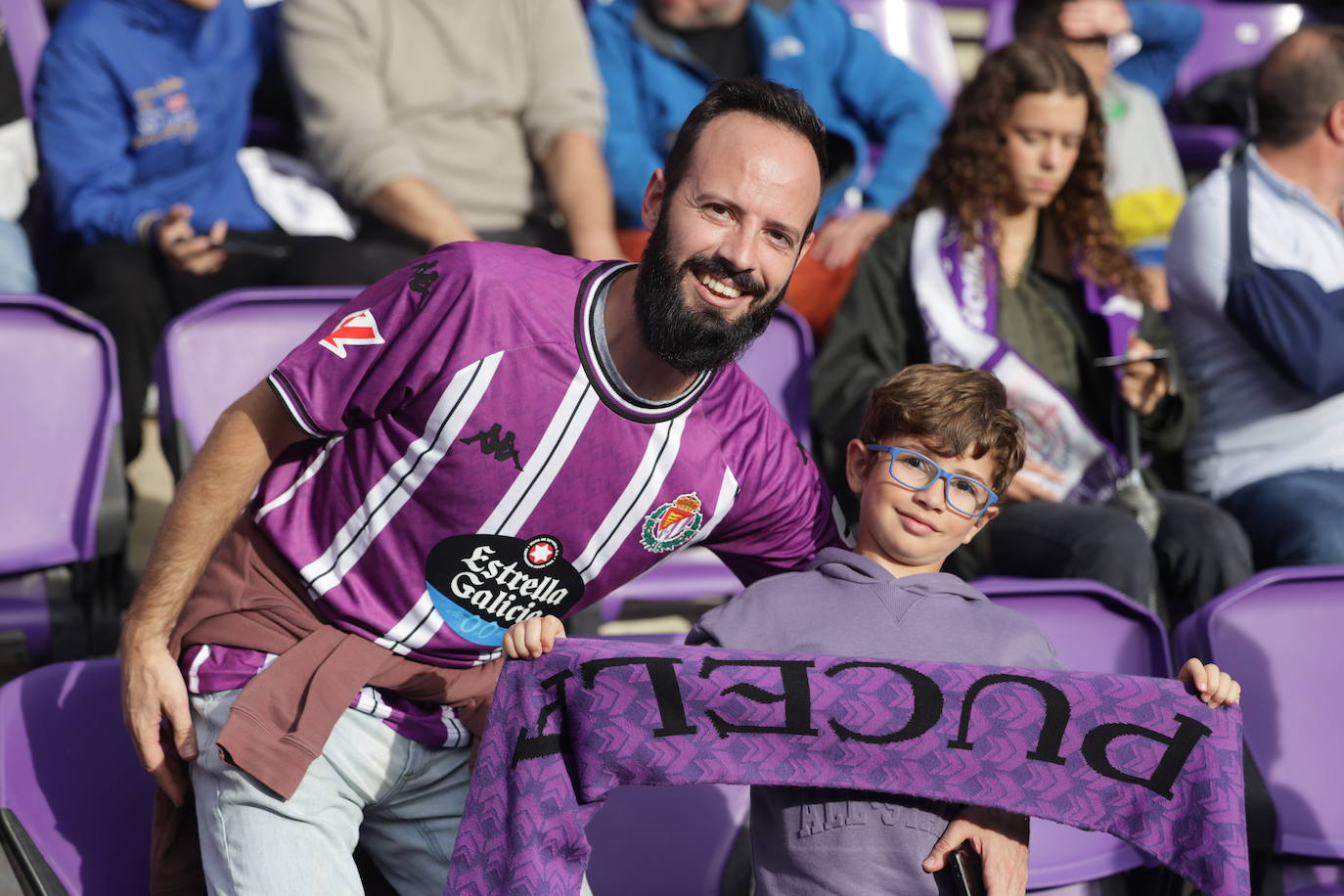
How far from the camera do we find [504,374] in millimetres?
1790

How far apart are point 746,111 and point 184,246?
1849 mm

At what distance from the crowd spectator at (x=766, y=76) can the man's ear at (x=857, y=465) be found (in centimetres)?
183

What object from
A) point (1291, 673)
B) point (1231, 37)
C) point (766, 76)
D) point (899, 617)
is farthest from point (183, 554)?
point (1231, 37)

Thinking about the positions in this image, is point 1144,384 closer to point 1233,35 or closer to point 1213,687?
point 1213,687

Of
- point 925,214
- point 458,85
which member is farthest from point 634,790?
point 458,85

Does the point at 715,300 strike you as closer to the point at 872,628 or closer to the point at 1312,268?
the point at 872,628

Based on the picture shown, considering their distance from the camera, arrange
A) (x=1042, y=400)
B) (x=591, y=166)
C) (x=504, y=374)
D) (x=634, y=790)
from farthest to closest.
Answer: (x=591, y=166) → (x=1042, y=400) → (x=634, y=790) → (x=504, y=374)

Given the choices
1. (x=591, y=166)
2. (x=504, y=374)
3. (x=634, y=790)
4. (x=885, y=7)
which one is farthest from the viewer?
(x=885, y=7)

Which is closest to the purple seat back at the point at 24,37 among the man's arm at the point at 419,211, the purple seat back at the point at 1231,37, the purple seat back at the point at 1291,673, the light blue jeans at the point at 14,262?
the light blue jeans at the point at 14,262

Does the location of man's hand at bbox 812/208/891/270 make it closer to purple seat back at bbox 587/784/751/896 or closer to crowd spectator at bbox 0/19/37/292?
purple seat back at bbox 587/784/751/896

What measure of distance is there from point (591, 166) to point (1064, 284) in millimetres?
1232

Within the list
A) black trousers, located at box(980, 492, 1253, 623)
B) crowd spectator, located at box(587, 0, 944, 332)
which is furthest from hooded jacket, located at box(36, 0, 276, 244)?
black trousers, located at box(980, 492, 1253, 623)

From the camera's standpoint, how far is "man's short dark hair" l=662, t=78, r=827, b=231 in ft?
6.18

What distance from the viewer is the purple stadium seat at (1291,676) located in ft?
7.32
